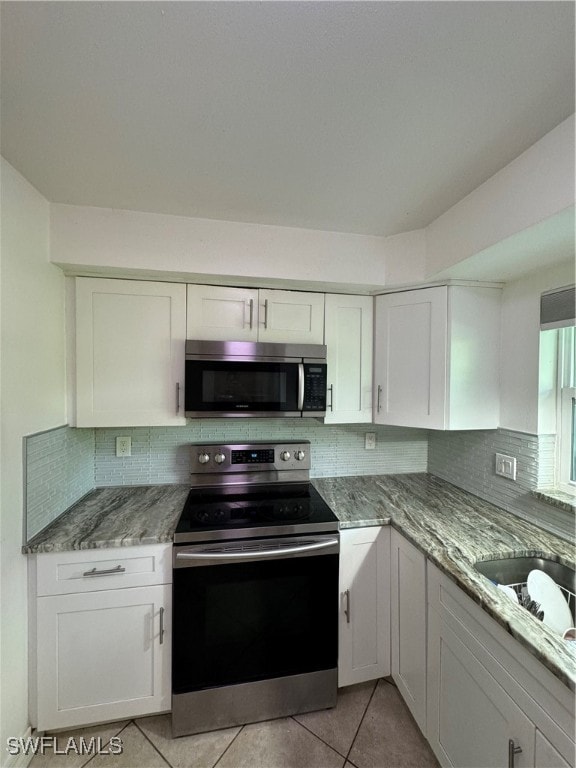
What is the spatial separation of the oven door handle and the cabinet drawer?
0.36 feet

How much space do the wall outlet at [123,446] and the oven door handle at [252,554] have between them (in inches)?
32.5

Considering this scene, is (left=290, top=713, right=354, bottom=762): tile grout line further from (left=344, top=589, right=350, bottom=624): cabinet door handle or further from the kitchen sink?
the kitchen sink

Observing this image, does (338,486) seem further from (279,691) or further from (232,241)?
(232,241)

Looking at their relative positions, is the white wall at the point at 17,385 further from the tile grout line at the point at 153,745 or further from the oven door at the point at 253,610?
the oven door at the point at 253,610

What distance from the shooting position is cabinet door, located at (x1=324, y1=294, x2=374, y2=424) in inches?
72.9

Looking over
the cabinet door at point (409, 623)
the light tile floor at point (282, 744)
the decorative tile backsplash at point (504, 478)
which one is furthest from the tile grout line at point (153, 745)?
the decorative tile backsplash at point (504, 478)

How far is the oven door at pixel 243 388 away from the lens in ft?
5.45

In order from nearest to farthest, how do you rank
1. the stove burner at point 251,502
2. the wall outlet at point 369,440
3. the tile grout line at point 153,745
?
the tile grout line at point 153,745 < the stove burner at point 251,502 < the wall outlet at point 369,440

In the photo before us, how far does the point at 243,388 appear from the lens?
5.62ft

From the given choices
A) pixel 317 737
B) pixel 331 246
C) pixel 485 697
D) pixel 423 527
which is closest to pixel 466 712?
pixel 485 697

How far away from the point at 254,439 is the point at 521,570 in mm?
1433

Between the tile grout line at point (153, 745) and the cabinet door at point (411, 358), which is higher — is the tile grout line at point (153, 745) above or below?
below

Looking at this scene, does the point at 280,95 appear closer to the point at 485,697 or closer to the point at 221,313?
the point at 221,313

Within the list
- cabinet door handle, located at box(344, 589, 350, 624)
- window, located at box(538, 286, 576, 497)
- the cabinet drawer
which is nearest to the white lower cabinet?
cabinet door handle, located at box(344, 589, 350, 624)
